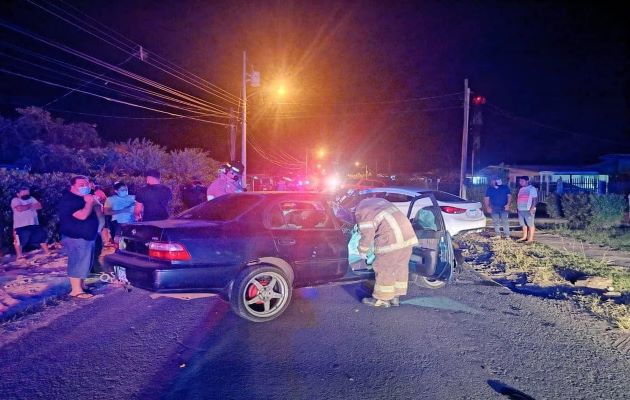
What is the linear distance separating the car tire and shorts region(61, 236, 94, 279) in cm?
237

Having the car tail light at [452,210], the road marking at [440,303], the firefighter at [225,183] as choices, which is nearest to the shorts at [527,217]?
the car tail light at [452,210]

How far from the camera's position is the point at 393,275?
5.35m

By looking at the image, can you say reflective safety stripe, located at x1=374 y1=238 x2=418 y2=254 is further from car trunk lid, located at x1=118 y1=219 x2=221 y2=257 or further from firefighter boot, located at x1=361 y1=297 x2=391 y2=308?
car trunk lid, located at x1=118 y1=219 x2=221 y2=257

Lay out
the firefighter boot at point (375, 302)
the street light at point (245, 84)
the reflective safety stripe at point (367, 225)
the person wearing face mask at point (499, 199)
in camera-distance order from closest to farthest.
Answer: the reflective safety stripe at point (367, 225) < the firefighter boot at point (375, 302) < the person wearing face mask at point (499, 199) < the street light at point (245, 84)

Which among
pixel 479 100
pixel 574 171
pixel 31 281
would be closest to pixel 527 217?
pixel 479 100

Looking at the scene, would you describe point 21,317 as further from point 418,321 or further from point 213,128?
point 213,128

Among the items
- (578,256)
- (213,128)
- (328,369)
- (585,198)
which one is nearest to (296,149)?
(213,128)

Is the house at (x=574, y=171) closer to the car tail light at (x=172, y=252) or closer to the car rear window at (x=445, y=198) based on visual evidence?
the car rear window at (x=445, y=198)

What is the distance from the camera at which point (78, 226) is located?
5703 millimetres

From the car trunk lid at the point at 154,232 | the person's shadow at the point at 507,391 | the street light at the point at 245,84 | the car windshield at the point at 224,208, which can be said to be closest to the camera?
the person's shadow at the point at 507,391

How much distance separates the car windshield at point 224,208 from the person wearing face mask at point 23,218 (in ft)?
14.6

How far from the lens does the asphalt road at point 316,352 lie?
3.43 meters

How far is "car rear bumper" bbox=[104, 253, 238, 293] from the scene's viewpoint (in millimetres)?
4504

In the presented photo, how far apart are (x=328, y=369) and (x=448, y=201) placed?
727 cm
